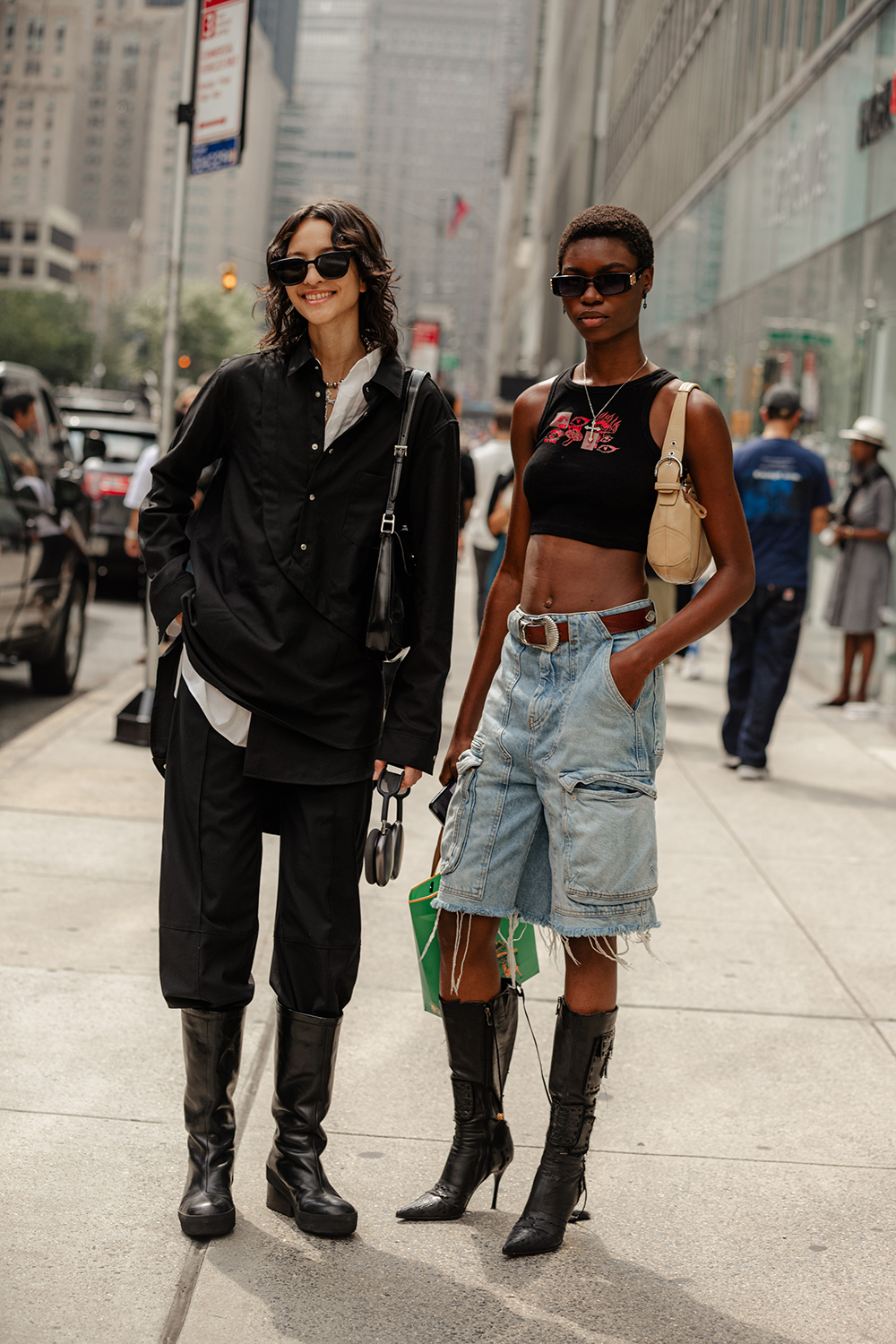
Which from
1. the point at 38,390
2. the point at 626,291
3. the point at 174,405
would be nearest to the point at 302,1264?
the point at 626,291

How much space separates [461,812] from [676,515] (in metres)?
0.74

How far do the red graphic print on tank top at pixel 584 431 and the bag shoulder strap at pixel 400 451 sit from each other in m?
0.28

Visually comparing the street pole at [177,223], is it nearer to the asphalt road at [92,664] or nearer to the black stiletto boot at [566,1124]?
the asphalt road at [92,664]

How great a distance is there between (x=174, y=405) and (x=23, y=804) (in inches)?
138

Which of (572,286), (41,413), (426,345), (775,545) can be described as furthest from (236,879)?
(426,345)

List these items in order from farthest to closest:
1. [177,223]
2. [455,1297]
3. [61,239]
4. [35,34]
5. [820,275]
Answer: [35,34]
[61,239]
[820,275]
[177,223]
[455,1297]

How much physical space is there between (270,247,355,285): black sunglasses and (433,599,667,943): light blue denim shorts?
0.77 meters

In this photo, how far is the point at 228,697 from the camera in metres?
3.13

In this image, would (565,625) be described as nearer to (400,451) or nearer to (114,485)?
(400,451)

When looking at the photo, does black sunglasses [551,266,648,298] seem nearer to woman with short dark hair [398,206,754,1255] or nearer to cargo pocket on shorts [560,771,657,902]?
woman with short dark hair [398,206,754,1255]

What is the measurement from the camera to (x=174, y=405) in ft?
31.4

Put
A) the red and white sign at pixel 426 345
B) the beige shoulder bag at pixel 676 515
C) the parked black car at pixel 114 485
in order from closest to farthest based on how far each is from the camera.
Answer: the beige shoulder bag at pixel 676 515, the parked black car at pixel 114 485, the red and white sign at pixel 426 345

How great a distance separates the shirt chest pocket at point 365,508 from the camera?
3160mm

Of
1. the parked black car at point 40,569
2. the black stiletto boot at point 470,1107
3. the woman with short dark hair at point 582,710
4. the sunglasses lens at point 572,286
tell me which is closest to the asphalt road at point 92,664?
the parked black car at point 40,569
